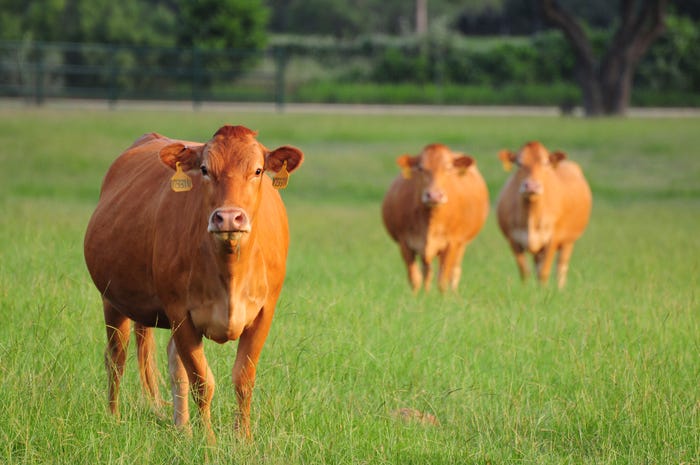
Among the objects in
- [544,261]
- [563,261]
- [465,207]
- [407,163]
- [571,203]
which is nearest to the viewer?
[407,163]

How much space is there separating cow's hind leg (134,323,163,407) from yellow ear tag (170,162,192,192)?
4.13 feet

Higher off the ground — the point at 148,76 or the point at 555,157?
the point at 148,76

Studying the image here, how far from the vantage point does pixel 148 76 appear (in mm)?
37906

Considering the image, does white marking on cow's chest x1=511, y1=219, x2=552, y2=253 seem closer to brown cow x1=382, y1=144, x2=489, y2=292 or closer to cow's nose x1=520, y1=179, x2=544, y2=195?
cow's nose x1=520, y1=179, x2=544, y2=195

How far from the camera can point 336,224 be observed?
17391 millimetres

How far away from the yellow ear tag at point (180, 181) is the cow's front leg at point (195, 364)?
65cm

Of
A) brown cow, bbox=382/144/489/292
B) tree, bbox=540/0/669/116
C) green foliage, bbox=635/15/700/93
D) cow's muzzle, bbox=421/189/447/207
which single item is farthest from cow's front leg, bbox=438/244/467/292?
green foliage, bbox=635/15/700/93

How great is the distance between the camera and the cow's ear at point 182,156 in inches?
217

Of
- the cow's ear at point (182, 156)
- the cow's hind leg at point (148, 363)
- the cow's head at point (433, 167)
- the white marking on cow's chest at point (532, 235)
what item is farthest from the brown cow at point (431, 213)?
the cow's ear at point (182, 156)

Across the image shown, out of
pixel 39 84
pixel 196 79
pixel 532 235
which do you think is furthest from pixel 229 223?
pixel 196 79

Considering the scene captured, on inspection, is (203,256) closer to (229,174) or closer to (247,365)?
(229,174)

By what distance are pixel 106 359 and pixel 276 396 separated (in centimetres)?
115

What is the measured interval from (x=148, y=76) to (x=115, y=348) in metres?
32.7

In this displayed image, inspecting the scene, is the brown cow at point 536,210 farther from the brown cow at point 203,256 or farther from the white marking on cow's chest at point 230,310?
the white marking on cow's chest at point 230,310
